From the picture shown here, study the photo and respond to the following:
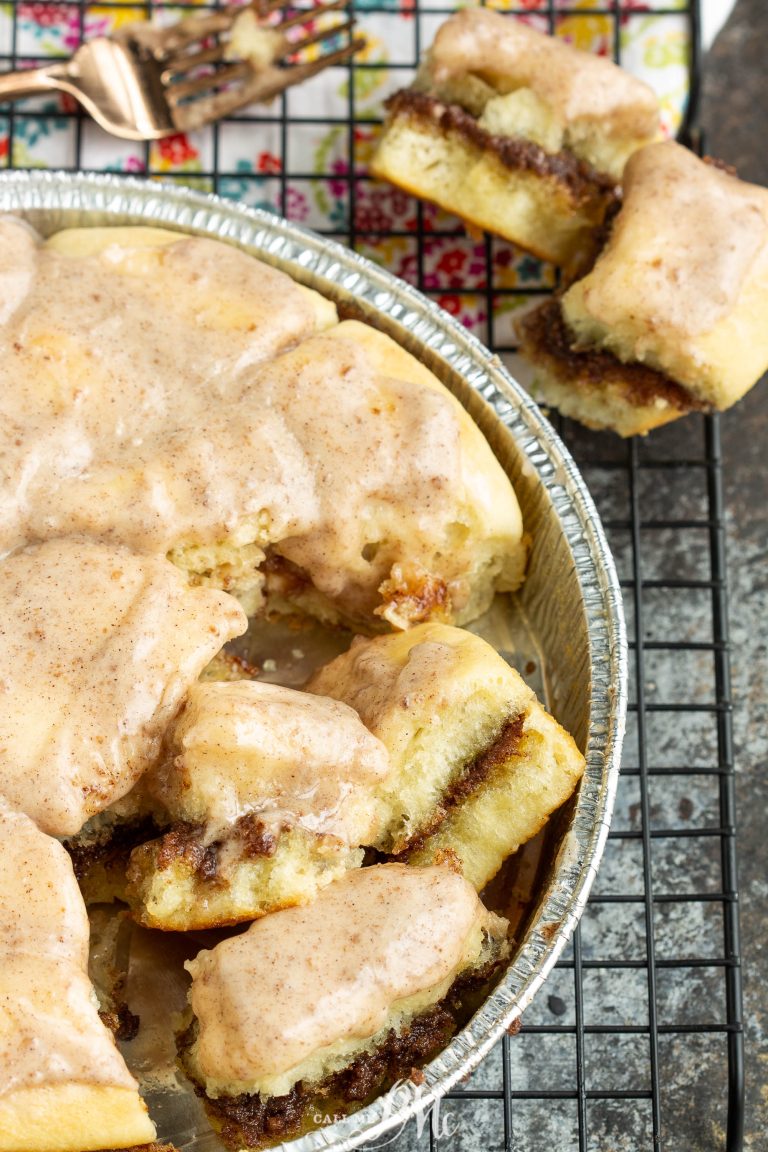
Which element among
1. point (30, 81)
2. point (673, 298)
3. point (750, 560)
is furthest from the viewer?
point (750, 560)

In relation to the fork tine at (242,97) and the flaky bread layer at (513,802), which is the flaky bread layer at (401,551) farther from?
the fork tine at (242,97)

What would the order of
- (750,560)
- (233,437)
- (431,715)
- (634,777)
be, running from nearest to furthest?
(431,715)
(233,437)
(634,777)
(750,560)

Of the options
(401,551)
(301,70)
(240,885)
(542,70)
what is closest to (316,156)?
(301,70)

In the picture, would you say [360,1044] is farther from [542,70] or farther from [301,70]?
[301,70]

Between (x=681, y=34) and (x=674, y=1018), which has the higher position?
(x=681, y=34)

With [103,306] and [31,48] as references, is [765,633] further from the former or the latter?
[31,48]

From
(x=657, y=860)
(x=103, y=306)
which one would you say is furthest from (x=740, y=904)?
(x=103, y=306)

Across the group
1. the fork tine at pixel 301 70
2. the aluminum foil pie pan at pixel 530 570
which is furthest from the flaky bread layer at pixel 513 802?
the fork tine at pixel 301 70
